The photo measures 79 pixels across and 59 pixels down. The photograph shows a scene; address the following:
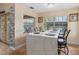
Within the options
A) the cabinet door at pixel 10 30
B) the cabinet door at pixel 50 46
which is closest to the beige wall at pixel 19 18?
the cabinet door at pixel 10 30

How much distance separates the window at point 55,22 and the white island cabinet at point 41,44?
7.2 inches

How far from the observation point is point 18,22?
1741 millimetres

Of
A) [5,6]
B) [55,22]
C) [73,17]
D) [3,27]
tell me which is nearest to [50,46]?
[55,22]

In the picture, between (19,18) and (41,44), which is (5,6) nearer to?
(19,18)

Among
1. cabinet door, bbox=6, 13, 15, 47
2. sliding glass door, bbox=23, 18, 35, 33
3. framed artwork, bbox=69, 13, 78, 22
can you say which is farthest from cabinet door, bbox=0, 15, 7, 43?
framed artwork, bbox=69, 13, 78, 22

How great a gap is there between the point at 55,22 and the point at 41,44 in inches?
19.5

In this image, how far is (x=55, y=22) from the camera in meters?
1.77

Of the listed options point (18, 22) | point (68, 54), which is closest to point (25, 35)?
point (18, 22)

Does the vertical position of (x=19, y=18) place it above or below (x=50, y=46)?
above

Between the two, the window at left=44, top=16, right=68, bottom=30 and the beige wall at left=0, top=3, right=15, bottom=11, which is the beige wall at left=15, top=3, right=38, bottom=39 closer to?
the beige wall at left=0, top=3, right=15, bottom=11

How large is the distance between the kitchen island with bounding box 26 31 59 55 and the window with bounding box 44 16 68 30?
12 cm

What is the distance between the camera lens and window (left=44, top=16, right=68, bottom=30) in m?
1.71
